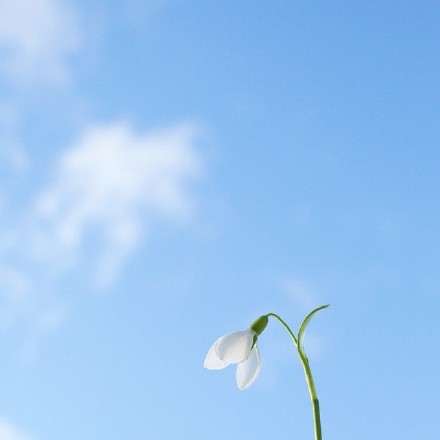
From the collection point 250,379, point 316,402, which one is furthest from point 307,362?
point 250,379

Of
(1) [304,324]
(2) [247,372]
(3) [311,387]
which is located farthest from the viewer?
(2) [247,372]

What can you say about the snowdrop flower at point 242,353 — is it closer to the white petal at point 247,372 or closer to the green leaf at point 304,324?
the white petal at point 247,372

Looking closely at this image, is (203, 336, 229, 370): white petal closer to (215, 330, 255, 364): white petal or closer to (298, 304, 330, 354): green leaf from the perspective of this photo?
(215, 330, 255, 364): white petal

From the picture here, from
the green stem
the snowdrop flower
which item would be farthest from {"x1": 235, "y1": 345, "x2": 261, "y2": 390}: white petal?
the green stem

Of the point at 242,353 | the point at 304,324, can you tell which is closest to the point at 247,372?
the point at 242,353

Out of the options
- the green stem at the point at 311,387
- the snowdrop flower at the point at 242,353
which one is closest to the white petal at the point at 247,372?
the snowdrop flower at the point at 242,353

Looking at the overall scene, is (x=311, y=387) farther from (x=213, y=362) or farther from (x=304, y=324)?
(x=213, y=362)

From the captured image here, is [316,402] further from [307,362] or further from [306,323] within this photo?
[306,323]
